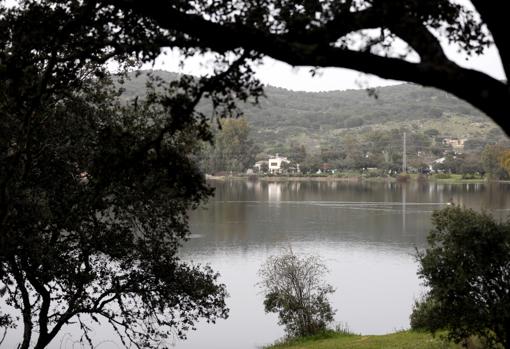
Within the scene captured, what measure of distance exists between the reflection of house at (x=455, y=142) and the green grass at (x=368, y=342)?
6545 inches

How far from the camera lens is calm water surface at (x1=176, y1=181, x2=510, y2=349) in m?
26.8

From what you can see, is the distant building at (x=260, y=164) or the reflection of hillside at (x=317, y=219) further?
the distant building at (x=260, y=164)

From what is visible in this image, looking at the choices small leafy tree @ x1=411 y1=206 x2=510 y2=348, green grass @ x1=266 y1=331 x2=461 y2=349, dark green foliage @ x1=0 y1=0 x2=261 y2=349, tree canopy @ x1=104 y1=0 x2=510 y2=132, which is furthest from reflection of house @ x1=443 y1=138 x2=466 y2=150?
tree canopy @ x1=104 y1=0 x2=510 y2=132

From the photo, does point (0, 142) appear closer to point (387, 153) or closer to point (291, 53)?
point (291, 53)

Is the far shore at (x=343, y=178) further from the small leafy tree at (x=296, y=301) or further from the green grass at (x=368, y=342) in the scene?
the green grass at (x=368, y=342)

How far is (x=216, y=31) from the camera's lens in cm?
442

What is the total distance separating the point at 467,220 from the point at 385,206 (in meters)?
62.7

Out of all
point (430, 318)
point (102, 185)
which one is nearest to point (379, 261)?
point (430, 318)

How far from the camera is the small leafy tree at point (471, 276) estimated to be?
10.9 m

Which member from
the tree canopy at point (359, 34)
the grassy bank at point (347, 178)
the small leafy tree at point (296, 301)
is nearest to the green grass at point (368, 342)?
the small leafy tree at point (296, 301)

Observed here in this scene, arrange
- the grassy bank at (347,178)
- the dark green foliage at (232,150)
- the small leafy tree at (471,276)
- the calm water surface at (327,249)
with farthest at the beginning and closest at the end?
1. the dark green foliage at (232,150)
2. the grassy bank at (347,178)
3. the calm water surface at (327,249)
4. the small leafy tree at (471,276)

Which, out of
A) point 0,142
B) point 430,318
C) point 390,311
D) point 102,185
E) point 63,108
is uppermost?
point 63,108

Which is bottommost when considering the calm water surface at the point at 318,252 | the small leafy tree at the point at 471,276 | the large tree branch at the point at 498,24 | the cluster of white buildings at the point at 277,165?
the calm water surface at the point at 318,252

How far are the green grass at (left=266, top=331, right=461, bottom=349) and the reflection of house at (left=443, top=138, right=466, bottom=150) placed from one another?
16625 centimetres
